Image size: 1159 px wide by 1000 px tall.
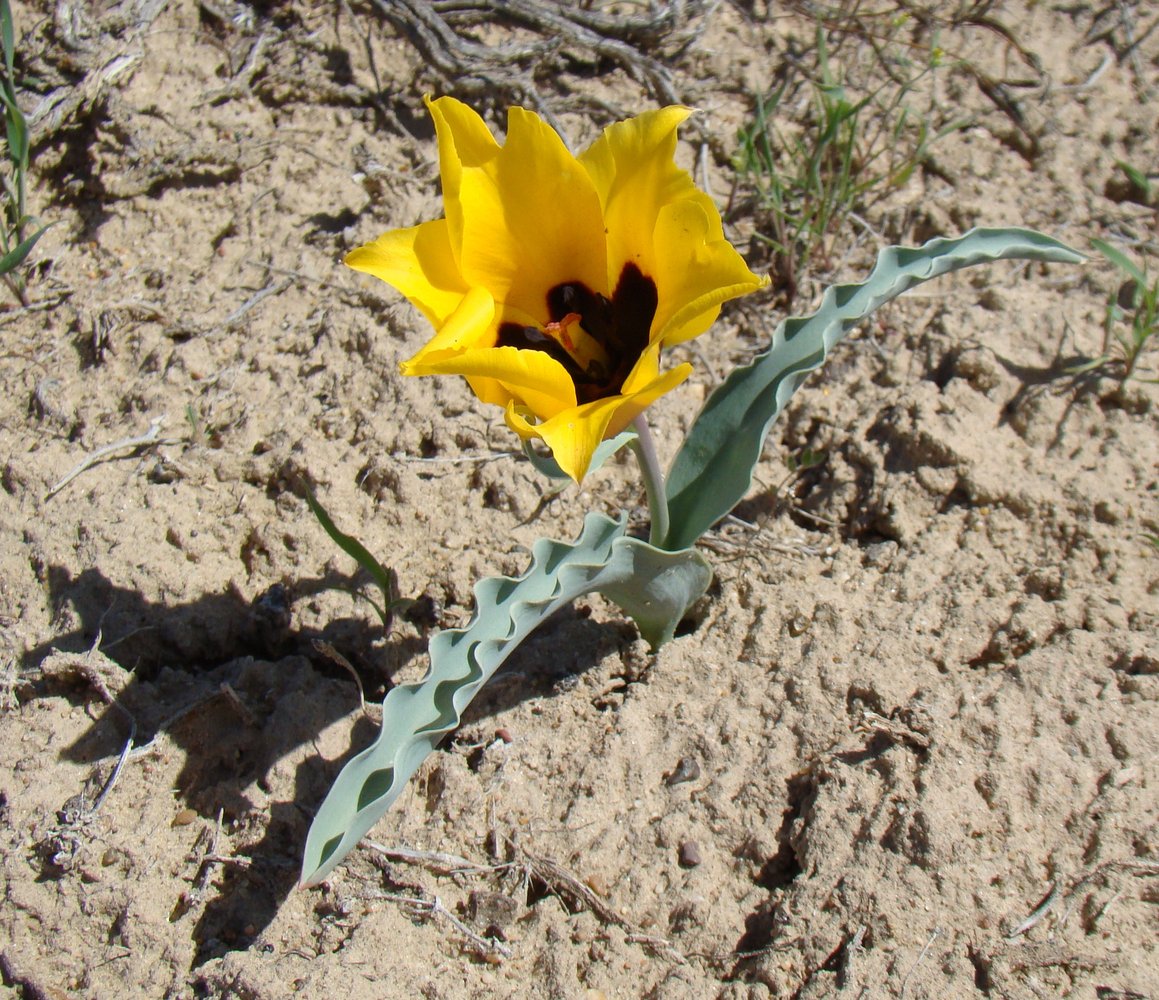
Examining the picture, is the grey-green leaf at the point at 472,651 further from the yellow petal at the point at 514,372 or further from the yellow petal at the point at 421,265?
the yellow petal at the point at 421,265

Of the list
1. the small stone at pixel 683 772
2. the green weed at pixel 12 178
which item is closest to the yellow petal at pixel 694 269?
the small stone at pixel 683 772

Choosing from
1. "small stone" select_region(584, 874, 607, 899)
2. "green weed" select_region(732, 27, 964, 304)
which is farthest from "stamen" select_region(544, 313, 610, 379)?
"green weed" select_region(732, 27, 964, 304)

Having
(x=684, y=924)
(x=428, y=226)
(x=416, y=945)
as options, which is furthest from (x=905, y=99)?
(x=416, y=945)

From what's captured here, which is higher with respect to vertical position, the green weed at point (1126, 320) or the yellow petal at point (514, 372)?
the yellow petal at point (514, 372)

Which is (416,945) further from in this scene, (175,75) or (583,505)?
(175,75)

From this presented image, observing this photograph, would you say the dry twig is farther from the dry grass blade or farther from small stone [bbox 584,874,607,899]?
small stone [bbox 584,874,607,899]

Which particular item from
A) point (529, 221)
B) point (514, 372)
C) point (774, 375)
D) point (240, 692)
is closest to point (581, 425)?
point (514, 372)

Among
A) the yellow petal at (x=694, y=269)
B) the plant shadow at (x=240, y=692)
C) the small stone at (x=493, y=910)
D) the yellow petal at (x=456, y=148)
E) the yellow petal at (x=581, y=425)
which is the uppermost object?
the yellow petal at (x=456, y=148)
